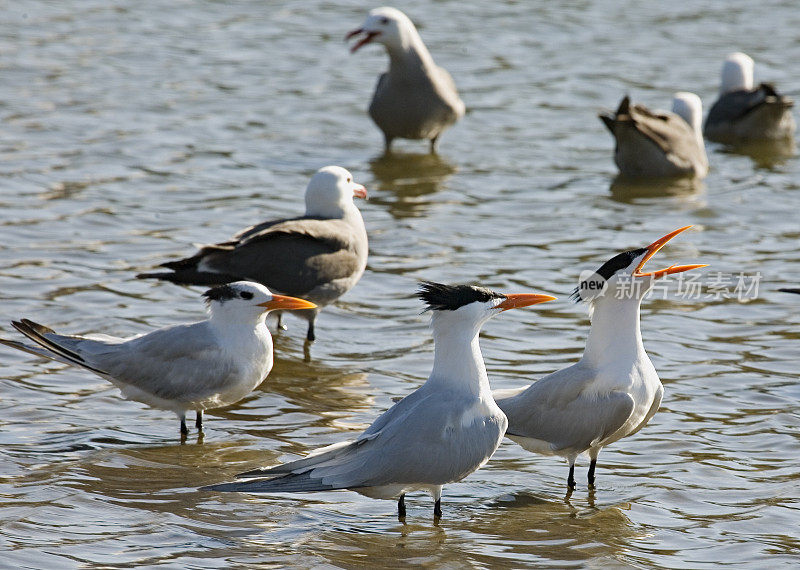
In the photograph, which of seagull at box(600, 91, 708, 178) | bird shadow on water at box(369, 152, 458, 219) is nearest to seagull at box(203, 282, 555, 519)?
bird shadow on water at box(369, 152, 458, 219)

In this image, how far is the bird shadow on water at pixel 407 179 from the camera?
1137cm

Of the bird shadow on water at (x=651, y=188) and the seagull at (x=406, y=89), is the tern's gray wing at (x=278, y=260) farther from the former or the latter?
the seagull at (x=406, y=89)

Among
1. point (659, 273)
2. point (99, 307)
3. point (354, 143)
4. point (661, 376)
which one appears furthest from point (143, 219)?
point (659, 273)

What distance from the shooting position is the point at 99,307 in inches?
334

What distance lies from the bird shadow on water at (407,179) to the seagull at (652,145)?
64.7 inches

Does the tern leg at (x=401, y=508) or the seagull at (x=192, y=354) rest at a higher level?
the seagull at (x=192, y=354)

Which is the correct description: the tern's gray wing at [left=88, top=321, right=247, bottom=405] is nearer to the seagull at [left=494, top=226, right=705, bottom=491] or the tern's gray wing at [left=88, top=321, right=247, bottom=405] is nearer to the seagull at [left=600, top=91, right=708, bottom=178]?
the seagull at [left=494, top=226, right=705, bottom=491]

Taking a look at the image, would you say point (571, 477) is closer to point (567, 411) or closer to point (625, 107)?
point (567, 411)

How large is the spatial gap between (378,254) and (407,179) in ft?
7.83

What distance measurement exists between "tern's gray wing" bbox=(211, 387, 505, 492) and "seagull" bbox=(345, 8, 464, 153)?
7210 mm

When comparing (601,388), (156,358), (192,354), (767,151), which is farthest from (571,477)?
(767,151)

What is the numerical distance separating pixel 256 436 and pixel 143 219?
13.1ft

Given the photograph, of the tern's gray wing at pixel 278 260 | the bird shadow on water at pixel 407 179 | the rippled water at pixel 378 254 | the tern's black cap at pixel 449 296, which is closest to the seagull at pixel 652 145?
the rippled water at pixel 378 254

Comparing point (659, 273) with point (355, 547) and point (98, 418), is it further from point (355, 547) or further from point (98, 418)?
point (98, 418)
